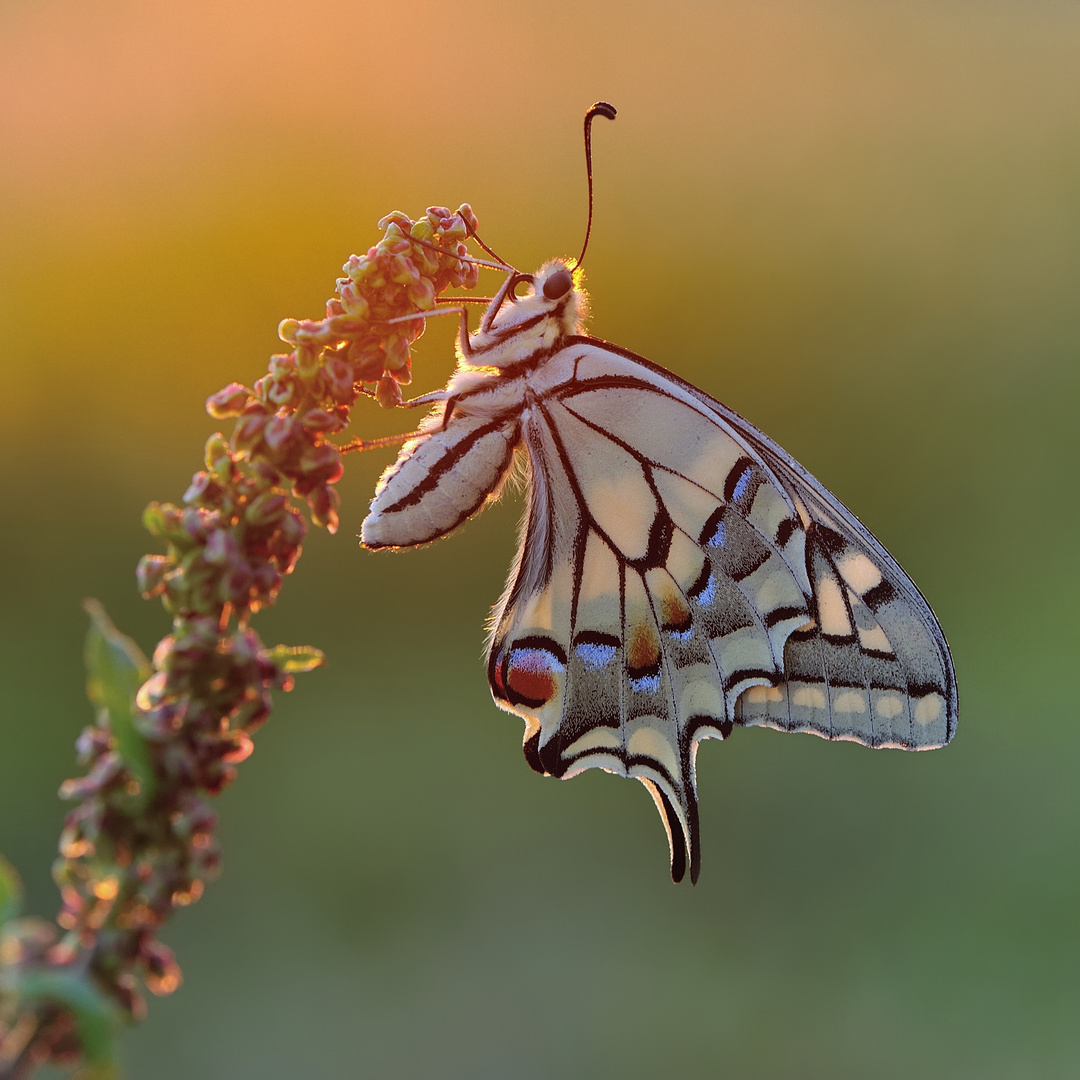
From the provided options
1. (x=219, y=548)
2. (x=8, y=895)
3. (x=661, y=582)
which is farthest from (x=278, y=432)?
(x=661, y=582)

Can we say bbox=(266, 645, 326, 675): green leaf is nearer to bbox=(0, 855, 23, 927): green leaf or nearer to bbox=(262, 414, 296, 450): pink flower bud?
bbox=(262, 414, 296, 450): pink flower bud

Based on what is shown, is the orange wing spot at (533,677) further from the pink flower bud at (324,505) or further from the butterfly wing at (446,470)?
the pink flower bud at (324,505)

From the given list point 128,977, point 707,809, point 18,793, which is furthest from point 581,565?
point 18,793

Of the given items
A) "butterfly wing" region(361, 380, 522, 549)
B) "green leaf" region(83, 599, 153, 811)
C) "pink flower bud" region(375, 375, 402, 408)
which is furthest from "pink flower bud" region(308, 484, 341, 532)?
"butterfly wing" region(361, 380, 522, 549)

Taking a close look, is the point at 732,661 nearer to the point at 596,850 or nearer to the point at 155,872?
the point at 155,872

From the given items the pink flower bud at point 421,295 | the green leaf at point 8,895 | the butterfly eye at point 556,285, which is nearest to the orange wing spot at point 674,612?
the butterfly eye at point 556,285

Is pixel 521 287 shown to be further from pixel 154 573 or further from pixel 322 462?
pixel 154 573
